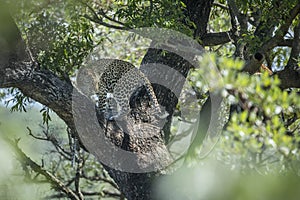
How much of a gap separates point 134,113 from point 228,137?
1.58 m

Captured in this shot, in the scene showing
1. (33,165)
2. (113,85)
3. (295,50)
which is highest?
(295,50)

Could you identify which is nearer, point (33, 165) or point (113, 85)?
point (33, 165)

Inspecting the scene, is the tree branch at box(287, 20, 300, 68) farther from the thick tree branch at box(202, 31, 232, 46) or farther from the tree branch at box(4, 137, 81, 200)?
the tree branch at box(4, 137, 81, 200)

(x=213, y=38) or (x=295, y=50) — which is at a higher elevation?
(x=213, y=38)

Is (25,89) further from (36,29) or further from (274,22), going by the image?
(274,22)

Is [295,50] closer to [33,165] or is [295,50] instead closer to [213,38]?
[213,38]

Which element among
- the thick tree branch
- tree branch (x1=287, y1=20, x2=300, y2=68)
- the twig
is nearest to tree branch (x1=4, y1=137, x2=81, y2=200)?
the thick tree branch

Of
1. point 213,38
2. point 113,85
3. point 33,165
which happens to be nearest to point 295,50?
point 213,38

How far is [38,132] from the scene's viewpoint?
15.0 feet

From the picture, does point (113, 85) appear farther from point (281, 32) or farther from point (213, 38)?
point (281, 32)

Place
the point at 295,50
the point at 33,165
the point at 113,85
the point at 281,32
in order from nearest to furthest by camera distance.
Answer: the point at 281,32, the point at 295,50, the point at 33,165, the point at 113,85

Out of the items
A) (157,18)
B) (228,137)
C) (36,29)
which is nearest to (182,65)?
(157,18)

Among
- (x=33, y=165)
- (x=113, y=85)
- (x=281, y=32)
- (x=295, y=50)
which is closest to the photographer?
(x=281, y=32)

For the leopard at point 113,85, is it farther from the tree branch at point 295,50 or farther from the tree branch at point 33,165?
the tree branch at point 295,50
